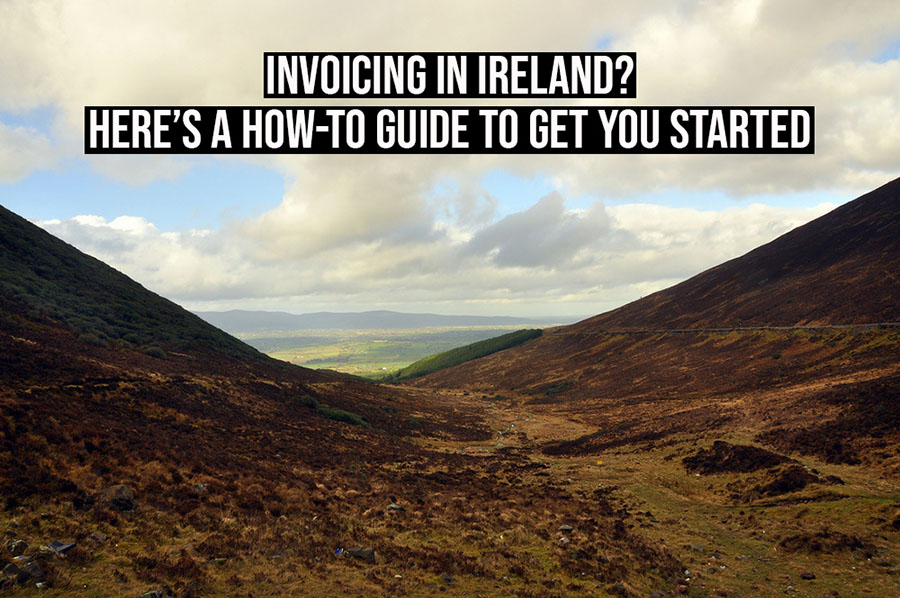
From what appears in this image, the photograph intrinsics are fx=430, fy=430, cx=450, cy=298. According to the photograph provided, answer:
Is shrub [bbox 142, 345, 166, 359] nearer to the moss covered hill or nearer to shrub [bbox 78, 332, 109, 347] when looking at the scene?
the moss covered hill

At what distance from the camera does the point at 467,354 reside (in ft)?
573

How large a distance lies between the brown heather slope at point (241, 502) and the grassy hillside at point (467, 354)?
127755 millimetres

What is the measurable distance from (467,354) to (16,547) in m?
165

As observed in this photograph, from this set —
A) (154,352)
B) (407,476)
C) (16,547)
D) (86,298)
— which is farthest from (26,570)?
(86,298)

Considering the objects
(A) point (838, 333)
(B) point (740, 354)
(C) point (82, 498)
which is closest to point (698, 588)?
(C) point (82, 498)

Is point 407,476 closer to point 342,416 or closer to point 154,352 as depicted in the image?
point 342,416

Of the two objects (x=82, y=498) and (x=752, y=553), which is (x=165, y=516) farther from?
(x=752, y=553)

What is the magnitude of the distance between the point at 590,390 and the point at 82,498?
3106 inches

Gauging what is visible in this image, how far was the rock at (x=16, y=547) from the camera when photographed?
11.0m

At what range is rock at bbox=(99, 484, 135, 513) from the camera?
48.3 ft

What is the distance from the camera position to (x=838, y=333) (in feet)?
188

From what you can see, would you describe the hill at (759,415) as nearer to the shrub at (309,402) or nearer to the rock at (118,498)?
the rock at (118,498)

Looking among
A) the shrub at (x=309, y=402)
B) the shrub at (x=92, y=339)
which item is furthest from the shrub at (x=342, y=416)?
the shrub at (x=92, y=339)

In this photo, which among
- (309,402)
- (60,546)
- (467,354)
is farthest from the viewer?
(467,354)
